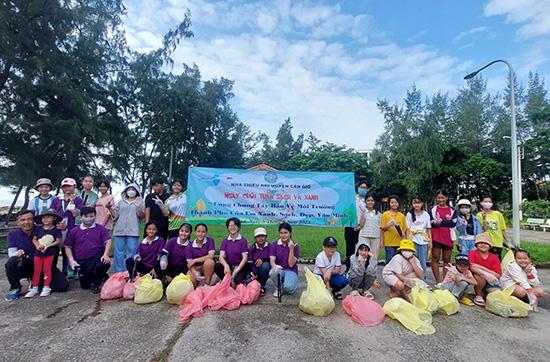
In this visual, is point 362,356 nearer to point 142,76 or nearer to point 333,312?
point 333,312

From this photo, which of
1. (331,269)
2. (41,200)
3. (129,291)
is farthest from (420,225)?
(41,200)

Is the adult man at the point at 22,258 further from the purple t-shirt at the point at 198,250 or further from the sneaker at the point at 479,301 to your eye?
the sneaker at the point at 479,301

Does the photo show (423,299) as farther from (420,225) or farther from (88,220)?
(88,220)

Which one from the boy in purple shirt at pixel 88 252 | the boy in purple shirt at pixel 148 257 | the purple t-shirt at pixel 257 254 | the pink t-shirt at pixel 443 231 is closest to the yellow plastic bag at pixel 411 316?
the purple t-shirt at pixel 257 254

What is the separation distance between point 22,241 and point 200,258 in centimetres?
241

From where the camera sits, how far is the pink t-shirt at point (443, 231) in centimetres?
459

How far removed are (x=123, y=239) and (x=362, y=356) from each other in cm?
381

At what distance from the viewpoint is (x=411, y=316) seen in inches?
124

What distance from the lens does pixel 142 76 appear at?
16.3 m

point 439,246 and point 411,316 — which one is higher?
point 439,246

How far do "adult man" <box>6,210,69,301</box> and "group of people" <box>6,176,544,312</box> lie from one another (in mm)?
11

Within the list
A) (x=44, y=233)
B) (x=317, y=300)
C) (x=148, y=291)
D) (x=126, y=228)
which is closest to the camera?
(x=317, y=300)

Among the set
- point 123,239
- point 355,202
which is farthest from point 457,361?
point 123,239

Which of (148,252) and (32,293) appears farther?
(148,252)
